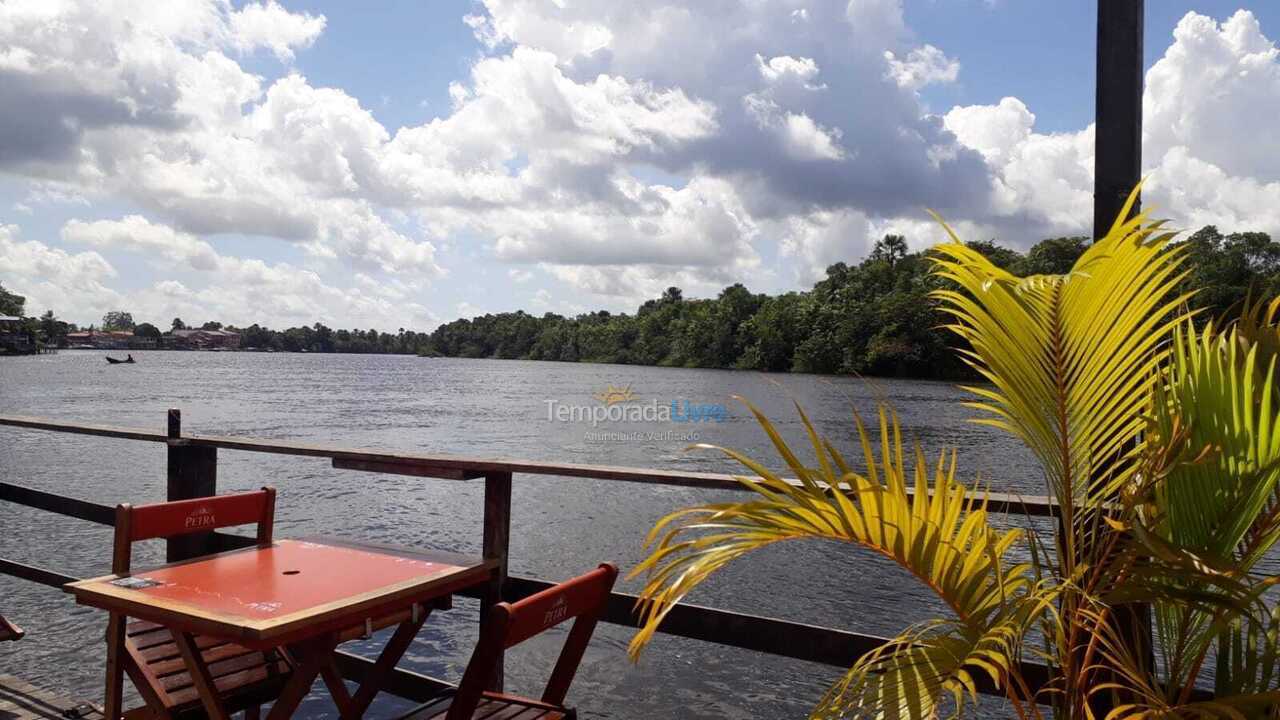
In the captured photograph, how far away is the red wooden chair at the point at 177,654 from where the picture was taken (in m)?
2.51

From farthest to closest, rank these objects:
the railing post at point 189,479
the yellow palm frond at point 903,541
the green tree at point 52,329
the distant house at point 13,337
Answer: the green tree at point 52,329 → the distant house at point 13,337 → the railing post at point 189,479 → the yellow palm frond at point 903,541

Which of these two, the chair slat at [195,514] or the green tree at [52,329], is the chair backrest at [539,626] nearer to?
the chair slat at [195,514]

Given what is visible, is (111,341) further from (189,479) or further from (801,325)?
(189,479)

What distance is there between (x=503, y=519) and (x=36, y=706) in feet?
5.81

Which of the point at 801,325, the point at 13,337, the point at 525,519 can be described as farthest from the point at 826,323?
the point at 13,337

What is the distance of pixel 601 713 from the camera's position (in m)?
7.07

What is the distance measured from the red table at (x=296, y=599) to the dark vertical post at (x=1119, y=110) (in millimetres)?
1999

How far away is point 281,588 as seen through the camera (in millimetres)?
2396

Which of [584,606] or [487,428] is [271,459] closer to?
[487,428]

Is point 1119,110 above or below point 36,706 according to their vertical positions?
above

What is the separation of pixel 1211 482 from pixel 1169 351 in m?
0.30

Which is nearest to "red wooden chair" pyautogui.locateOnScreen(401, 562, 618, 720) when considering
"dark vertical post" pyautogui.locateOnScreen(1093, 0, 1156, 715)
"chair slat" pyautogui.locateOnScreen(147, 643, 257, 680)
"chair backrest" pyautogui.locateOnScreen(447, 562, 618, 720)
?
"chair backrest" pyautogui.locateOnScreen(447, 562, 618, 720)

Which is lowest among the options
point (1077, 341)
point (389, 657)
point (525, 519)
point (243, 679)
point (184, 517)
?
point (525, 519)

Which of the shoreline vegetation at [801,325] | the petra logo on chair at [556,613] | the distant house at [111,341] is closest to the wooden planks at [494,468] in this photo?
the petra logo on chair at [556,613]
